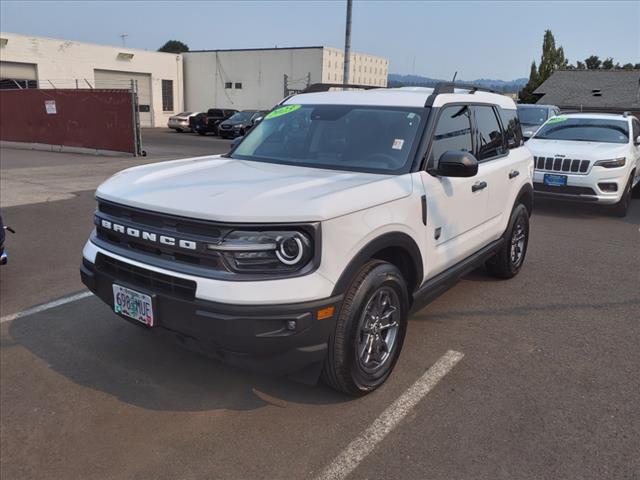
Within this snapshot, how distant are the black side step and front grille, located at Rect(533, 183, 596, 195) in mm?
4915

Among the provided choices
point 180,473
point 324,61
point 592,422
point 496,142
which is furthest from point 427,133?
point 324,61

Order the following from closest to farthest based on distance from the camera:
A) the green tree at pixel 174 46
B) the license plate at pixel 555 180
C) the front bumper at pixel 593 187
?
1. the front bumper at pixel 593 187
2. the license plate at pixel 555 180
3. the green tree at pixel 174 46

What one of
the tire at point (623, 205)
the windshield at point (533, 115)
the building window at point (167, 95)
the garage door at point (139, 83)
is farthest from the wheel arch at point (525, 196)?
the building window at point (167, 95)

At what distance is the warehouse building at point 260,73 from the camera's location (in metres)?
35.9

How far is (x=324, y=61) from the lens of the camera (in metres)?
35.3

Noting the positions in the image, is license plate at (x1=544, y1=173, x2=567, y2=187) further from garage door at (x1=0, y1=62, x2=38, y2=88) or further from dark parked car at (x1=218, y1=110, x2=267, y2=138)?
garage door at (x1=0, y1=62, x2=38, y2=88)

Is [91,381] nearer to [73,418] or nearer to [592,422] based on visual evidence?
[73,418]

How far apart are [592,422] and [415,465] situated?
3.81 feet

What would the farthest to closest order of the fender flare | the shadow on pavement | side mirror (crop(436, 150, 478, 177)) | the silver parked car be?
the silver parked car, side mirror (crop(436, 150, 478, 177)), the shadow on pavement, the fender flare

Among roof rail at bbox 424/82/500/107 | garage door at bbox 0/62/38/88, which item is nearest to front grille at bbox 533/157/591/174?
roof rail at bbox 424/82/500/107

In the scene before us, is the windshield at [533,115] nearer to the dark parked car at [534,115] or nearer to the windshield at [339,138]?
the dark parked car at [534,115]

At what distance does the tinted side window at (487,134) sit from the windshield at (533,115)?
1141cm

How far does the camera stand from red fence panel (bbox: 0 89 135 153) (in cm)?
1753

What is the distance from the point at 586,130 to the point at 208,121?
23037 mm
